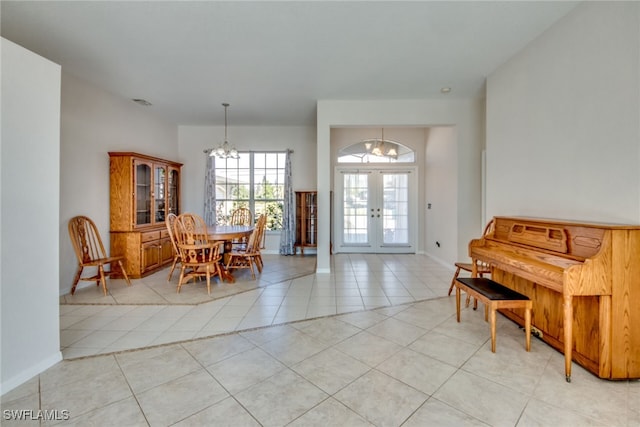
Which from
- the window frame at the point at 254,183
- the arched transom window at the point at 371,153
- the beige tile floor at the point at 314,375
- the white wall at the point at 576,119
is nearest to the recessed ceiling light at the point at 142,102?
the window frame at the point at 254,183

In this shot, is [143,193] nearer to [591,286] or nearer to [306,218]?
[306,218]

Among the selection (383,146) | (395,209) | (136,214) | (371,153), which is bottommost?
(136,214)

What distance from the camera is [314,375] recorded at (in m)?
1.82

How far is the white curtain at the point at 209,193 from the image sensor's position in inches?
228

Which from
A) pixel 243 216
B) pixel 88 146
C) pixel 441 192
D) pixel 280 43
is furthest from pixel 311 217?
pixel 88 146

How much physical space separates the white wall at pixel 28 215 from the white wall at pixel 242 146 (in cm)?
407

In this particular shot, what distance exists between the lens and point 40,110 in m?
1.81

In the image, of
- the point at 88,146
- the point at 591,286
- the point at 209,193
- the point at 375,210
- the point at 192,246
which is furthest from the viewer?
the point at 375,210

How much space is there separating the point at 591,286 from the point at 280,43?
3271 millimetres

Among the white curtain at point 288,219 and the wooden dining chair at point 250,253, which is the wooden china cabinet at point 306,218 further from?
the wooden dining chair at point 250,253

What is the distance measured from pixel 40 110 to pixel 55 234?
0.86 meters

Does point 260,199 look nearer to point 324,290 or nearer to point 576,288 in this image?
point 324,290

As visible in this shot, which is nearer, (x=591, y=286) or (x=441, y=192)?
(x=591, y=286)

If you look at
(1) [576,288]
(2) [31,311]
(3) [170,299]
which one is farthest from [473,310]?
(2) [31,311]
